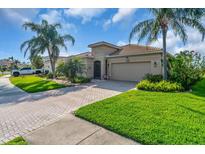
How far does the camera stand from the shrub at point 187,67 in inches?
419

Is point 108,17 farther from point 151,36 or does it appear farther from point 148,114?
point 148,114

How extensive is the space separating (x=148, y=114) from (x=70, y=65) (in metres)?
11.9

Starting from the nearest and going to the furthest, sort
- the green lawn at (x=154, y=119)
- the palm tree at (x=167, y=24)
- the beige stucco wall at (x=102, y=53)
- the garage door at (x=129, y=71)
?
1. the green lawn at (x=154, y=119)
2. the palm tree at (x=167, y=24)
3. the garage door at (x=129, y=71)
4. the beige stucco wall at (x=102, y=53)

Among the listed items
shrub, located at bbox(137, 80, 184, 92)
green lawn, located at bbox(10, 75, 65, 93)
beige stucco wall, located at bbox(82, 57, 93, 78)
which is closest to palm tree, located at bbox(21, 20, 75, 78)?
beige stucco wall, located at bbox(82, 57, 93, 78)

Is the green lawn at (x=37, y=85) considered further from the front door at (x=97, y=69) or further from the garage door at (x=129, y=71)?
the garage door at (x=129, y=71)

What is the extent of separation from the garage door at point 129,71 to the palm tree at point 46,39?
740 cm

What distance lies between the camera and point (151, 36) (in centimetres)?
1120

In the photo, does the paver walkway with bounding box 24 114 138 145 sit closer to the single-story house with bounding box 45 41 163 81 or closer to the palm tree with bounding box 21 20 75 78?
the single-story house with bounding box 45 41 163 81

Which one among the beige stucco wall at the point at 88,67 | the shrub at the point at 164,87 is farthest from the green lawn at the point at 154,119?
the beige stucco wall at the point at 88,67

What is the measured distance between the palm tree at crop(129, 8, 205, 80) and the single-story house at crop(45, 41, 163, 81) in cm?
291

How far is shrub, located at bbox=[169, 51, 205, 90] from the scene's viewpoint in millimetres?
10648
